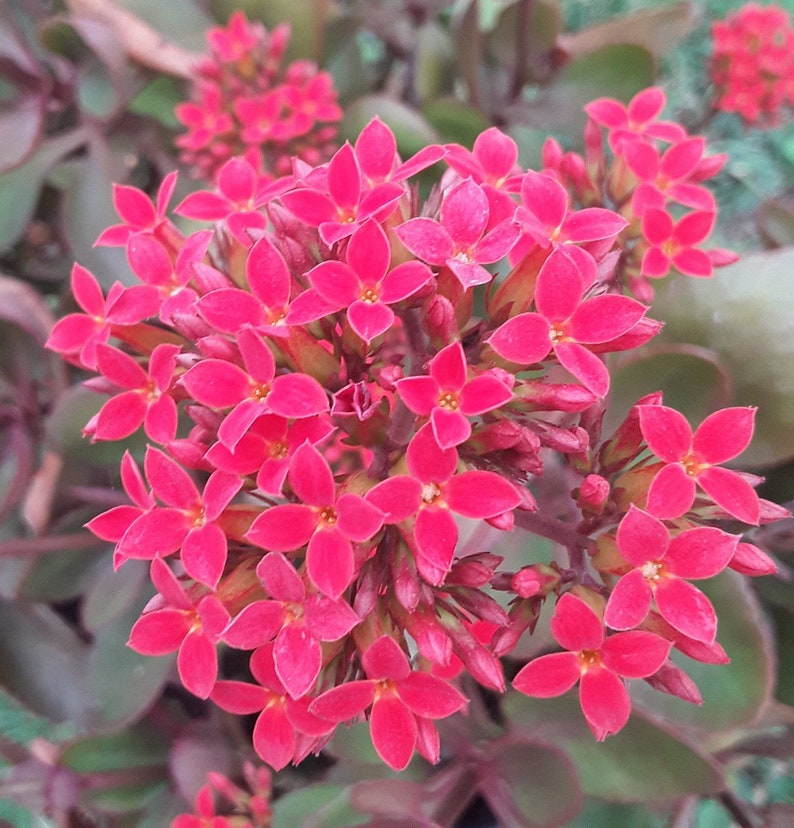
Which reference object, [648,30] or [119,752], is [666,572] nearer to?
[119,752]

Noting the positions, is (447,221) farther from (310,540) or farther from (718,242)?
(718,242)

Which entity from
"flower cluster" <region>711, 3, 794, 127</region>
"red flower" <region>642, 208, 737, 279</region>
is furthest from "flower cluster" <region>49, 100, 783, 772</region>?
"flower cluster" <region>711, 3, 794, 127</region>

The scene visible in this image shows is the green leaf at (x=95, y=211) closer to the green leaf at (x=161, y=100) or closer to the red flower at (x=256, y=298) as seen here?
the green leaf at (x=161, y=100)

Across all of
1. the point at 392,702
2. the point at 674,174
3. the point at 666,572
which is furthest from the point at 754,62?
the point at 392,702

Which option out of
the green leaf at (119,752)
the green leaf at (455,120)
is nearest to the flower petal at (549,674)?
the green leaf at (119,752)

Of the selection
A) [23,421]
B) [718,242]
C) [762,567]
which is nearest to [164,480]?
[762,567]

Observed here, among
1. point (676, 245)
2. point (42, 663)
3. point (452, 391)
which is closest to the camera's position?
point (452, 391)

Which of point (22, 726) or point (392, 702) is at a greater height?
point (392, 702)
